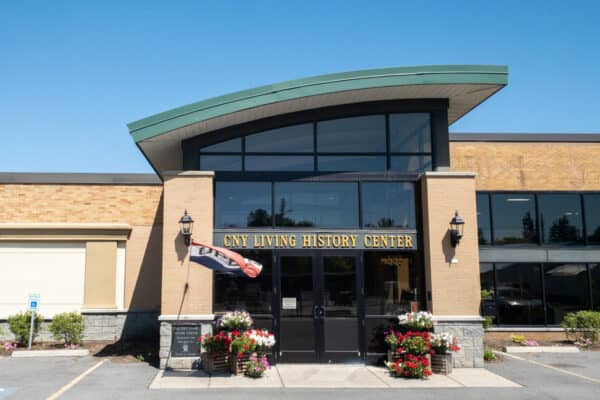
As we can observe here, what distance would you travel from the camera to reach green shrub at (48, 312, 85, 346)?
15.8m

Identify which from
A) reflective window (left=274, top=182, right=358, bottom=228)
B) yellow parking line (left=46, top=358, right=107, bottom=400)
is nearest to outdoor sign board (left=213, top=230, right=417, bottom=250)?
reflective window (left=274, top=182, right=358, bottom=228)

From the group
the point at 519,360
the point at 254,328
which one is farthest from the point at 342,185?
the point at 519,360

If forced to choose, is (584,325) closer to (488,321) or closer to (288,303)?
(488,321)

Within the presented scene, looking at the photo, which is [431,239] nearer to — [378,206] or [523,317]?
[378,206]

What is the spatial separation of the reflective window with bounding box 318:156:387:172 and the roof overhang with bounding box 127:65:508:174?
143 centimetres

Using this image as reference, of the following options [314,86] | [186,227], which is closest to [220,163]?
[186,227]

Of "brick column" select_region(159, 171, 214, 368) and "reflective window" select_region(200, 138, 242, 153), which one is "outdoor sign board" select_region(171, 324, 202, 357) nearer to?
"brick column" select_region(159, 171, 214, 368)

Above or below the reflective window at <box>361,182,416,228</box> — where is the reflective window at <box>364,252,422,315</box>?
below

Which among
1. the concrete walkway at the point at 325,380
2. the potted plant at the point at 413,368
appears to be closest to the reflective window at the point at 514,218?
the concrete walkway at the point at 325,380

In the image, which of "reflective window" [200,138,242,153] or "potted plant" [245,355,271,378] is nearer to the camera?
"potted plant" [245,355,271,378]

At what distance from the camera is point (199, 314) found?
13.2m

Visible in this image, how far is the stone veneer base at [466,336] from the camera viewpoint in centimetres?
1334

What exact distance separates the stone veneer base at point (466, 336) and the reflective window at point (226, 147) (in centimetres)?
646

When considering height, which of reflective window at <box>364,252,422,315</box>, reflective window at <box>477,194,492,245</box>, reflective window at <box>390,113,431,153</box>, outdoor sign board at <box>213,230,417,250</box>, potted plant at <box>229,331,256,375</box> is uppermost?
reflective window at <box>390,113,431,153</box>
